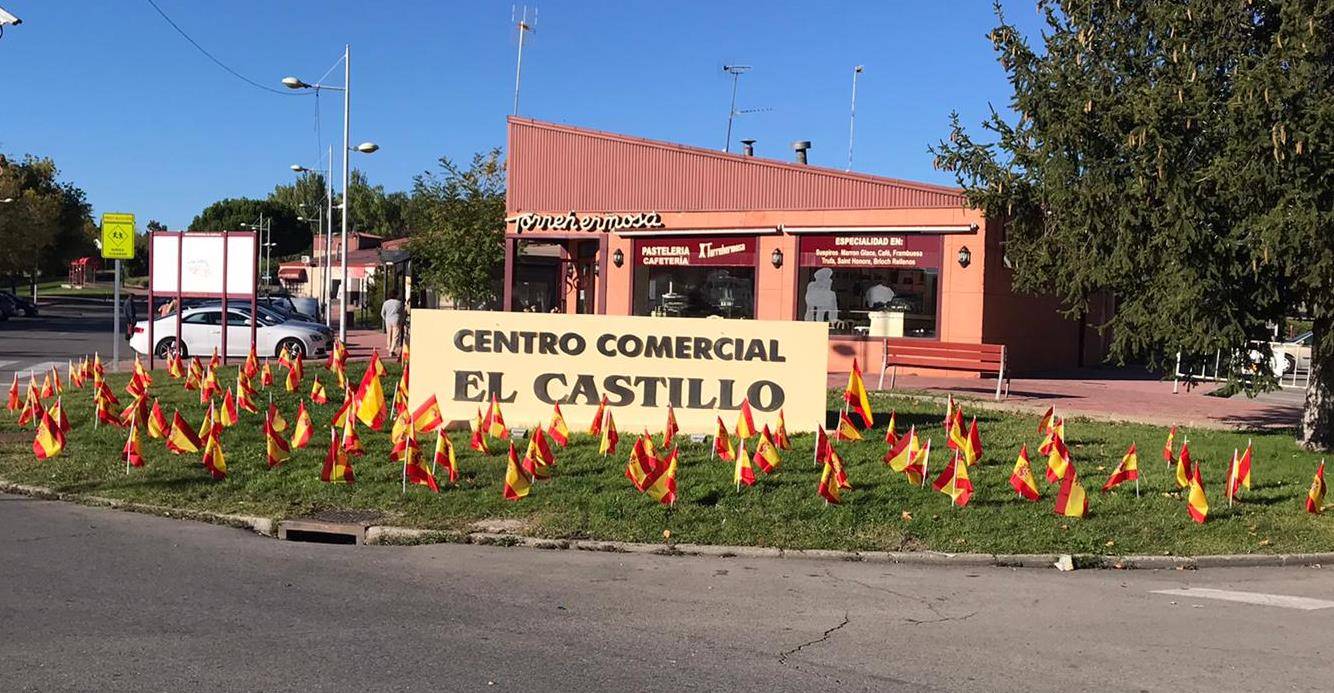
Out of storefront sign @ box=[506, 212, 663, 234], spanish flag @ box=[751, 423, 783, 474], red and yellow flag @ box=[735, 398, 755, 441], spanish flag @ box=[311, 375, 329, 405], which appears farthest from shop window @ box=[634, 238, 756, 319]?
spanish flag @ box=[751, 423, 783, 474]

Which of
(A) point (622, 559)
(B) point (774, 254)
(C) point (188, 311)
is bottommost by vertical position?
(A) point (622, 559)

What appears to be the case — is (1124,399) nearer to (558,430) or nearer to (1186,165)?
(1186,165)

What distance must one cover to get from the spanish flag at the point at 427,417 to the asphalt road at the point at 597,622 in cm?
402

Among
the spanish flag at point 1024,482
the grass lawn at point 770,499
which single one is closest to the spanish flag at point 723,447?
the grass lawn at point 770,499

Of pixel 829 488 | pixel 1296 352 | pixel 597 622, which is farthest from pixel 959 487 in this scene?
pixel 1296 352

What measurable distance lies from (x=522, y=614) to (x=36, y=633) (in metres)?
2.44

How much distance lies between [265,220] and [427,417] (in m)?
94.7

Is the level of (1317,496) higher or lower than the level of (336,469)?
higher

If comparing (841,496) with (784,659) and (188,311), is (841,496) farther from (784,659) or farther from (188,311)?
(188,311)

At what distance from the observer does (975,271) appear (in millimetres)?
20219

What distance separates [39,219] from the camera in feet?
189

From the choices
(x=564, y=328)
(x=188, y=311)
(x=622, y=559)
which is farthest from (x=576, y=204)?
(x=622, y=559)

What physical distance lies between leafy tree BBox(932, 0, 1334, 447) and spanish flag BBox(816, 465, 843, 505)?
417cm

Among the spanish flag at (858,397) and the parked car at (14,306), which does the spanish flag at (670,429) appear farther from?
the parked car at (14,306)
